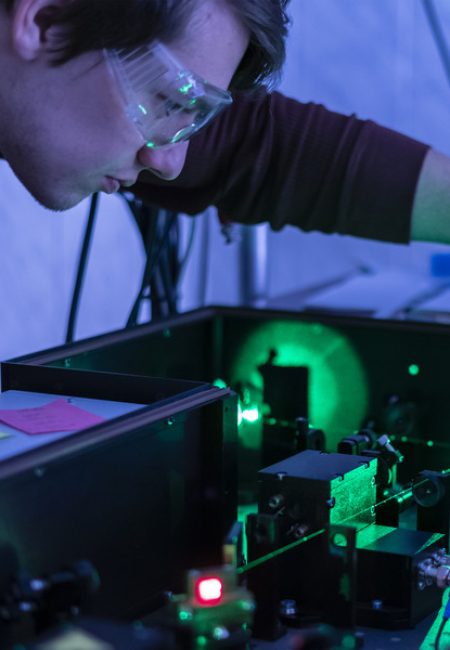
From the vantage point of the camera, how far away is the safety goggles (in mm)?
922

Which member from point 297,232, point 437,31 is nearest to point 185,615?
point 437,31

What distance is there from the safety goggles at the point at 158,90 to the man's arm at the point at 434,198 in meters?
0.40

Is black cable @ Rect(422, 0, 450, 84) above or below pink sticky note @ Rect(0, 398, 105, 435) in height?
above

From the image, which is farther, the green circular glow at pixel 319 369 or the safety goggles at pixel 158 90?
the green circular glow at pixel 319 369

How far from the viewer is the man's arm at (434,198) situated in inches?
50.1

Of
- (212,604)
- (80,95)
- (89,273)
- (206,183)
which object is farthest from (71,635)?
(89,273)

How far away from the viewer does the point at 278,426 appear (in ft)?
3.96

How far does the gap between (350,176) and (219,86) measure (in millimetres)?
329

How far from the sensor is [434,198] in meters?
1.28

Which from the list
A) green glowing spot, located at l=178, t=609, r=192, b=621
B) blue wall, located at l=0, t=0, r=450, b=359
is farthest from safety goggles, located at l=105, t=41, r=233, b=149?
blue wall, located at l=0, t=0, r=450, b=359

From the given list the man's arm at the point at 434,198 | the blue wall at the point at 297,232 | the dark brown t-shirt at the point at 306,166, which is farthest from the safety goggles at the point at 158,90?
the blue wall at the point at 297,232

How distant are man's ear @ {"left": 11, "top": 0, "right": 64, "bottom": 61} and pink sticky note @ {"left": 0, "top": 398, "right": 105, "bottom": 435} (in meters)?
0.35

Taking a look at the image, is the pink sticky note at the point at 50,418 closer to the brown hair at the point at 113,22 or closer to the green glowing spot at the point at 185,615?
the green glowing spot at the point at 185,615

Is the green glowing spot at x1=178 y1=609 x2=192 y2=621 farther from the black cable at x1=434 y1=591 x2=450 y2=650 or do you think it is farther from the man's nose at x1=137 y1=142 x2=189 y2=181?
the man's nose at x1=137 y1=142 x2=189 y2=181
